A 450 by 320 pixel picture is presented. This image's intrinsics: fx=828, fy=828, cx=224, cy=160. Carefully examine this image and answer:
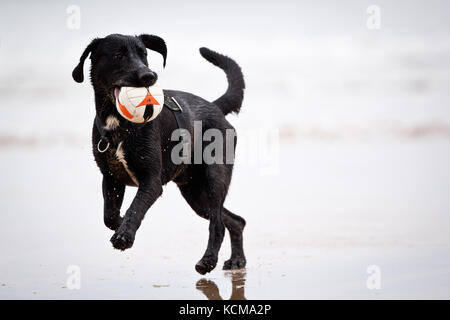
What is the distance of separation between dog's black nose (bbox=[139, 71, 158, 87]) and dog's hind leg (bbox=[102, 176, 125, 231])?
3.23 feet

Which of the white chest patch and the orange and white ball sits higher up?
the orange and white ball

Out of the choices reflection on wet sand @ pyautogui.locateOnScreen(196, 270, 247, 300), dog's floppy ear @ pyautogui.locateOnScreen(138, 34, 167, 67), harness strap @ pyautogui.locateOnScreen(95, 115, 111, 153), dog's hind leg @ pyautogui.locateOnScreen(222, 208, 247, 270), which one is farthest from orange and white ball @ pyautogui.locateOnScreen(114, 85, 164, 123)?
dog's hind leg @ pyautogui.locateOnScreen(222, 208, 247, 270)

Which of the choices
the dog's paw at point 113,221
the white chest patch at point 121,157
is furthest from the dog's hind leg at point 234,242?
the white chest patch at point 121,157

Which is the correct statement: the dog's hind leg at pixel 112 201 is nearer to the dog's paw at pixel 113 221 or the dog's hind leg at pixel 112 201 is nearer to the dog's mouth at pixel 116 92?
the dog's paw at pixel 113 221

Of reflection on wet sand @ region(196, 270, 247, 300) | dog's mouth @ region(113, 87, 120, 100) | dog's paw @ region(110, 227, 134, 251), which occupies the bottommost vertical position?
reflection on wet sand @ region(196, 270, 247, 300)

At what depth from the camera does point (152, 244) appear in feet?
27.5

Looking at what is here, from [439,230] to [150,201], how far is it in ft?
12.6

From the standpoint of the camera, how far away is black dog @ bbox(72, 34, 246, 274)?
19.0ft

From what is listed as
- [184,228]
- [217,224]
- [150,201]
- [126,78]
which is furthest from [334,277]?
[184,228]

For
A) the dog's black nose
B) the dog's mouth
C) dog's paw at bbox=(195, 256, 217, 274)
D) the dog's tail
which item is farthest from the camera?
the dog's tail

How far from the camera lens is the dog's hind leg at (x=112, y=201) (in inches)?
248

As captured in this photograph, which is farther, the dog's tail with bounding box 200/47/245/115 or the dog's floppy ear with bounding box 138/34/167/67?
the dog's tail with bounding box 200/47/245/115

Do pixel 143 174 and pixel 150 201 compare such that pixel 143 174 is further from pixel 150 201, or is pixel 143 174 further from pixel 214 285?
pixel 214 285

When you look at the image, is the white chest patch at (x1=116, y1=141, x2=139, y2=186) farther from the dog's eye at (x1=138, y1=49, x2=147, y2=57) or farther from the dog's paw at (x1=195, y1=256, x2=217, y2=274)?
the dog's paw at (x1=195, y1=256, x2=217, y2=274)
